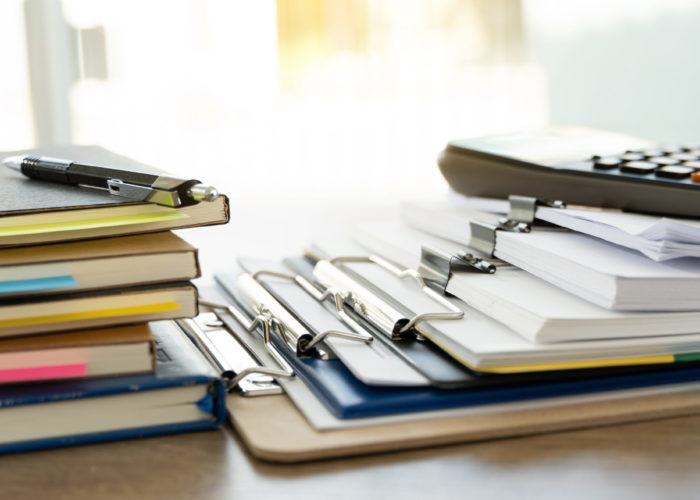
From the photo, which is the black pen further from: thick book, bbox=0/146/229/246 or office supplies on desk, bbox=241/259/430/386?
office supplies on desk, bbox=241/259/430/386

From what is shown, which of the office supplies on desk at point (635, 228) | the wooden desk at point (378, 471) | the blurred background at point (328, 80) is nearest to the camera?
the wooden desk at point (378, 471)

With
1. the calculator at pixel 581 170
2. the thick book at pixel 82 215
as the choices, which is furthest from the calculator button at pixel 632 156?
the thick book at pixel 82 215

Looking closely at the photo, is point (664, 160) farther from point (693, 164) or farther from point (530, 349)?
point (530, 349)

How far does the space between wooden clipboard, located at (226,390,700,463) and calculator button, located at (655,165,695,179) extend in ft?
0.57

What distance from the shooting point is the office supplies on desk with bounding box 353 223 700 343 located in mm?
458

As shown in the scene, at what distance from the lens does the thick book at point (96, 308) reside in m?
0.42

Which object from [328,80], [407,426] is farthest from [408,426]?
[328,80]

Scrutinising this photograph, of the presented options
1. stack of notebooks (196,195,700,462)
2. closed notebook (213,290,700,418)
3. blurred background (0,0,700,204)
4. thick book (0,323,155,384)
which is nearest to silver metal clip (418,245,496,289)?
stack of notebooks (196,195,700,462)

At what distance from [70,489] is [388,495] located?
0.15m

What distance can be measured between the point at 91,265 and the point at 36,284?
0.03 metres

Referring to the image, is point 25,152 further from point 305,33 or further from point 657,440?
point 305,33

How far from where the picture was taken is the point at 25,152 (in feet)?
2.28

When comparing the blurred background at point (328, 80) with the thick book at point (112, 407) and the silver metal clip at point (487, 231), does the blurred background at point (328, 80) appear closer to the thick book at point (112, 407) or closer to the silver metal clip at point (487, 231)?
the silver metal clip at point (487, 231)

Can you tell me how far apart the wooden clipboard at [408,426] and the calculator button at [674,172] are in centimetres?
17
